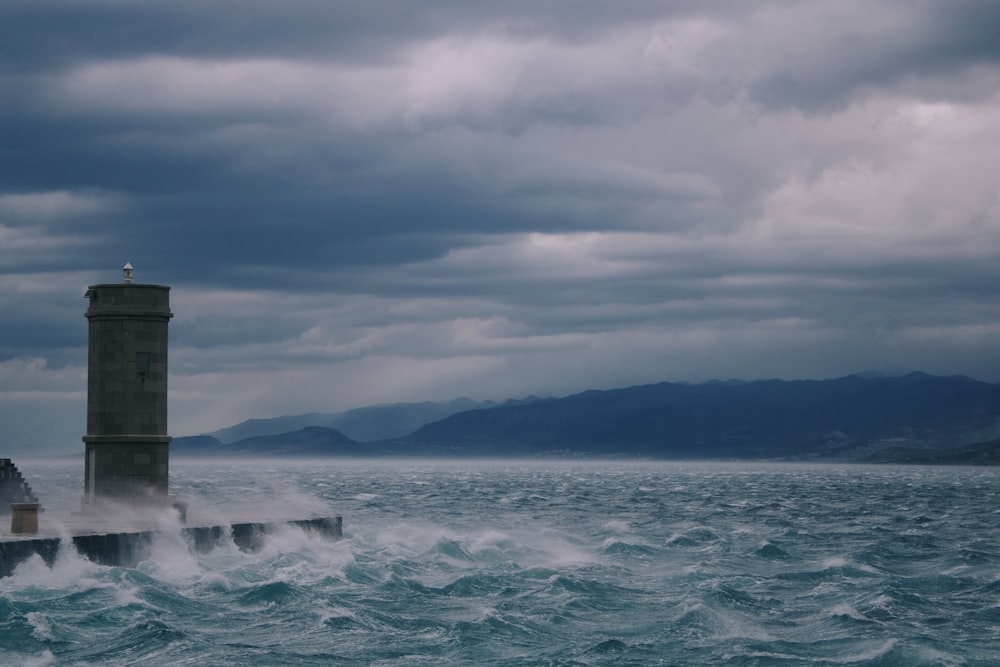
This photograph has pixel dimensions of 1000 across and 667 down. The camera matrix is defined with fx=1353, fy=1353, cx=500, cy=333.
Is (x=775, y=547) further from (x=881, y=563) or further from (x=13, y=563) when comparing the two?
(x=13, y=563)

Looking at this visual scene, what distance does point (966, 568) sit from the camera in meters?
41.6

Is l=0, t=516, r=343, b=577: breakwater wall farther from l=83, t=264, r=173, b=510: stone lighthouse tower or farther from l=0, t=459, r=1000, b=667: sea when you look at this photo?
l=83, t=264, r=173, b=510: stone lighthouse tower

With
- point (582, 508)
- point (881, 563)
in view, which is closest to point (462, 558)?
point (881, 563)

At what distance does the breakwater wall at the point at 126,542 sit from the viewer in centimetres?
3192

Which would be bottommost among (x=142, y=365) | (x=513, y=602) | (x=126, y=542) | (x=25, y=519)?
(x=513, y=602)

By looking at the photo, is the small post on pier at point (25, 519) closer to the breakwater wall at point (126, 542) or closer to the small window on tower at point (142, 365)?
the breakwater wall at point (126, 542)

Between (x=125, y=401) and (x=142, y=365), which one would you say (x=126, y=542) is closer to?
(x=125, y=401)

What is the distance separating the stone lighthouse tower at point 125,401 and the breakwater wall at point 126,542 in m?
2.84

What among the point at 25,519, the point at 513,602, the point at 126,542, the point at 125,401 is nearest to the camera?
the point at 513,602

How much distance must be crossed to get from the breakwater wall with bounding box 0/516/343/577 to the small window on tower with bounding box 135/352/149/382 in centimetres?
530

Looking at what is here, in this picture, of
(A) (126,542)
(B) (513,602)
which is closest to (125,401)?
(A) (126,542)

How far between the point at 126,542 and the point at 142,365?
7491 millimetres

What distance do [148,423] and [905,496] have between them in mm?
80431

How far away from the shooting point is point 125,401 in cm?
4078
